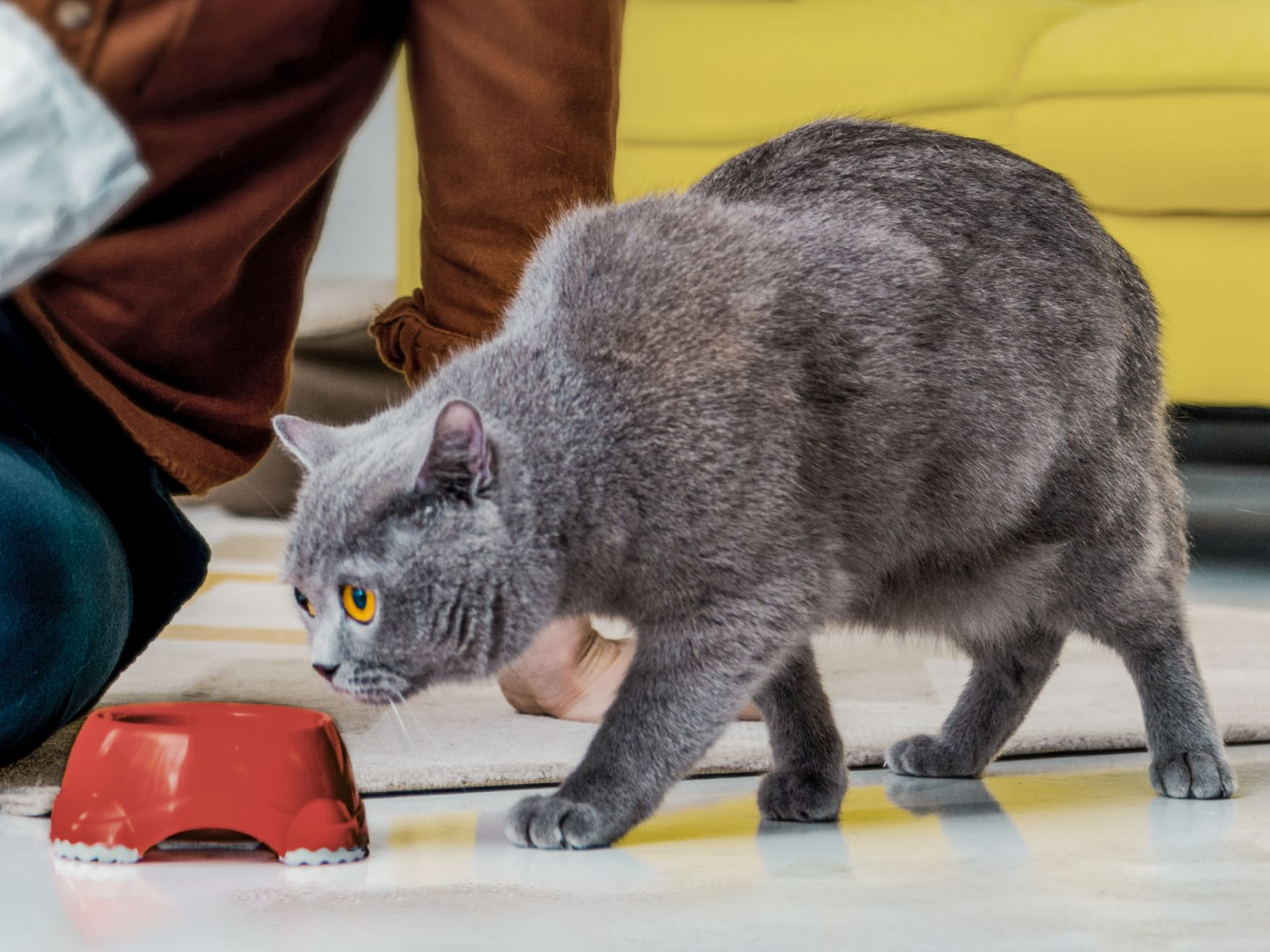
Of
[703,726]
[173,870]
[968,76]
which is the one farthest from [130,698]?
[968,76]

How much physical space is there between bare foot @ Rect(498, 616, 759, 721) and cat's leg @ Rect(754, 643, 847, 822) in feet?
0.90

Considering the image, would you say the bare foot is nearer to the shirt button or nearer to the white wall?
the shirt button

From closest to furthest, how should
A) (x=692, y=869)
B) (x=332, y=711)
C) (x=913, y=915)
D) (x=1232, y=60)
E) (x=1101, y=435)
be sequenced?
(x=913, y=915)
(x=692, y=869)
(x=1101, y=435)
(x=332, y=711)
(x=1232, y=60)

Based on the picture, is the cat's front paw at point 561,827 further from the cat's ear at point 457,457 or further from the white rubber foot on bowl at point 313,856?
the cat's ear at point 457,457

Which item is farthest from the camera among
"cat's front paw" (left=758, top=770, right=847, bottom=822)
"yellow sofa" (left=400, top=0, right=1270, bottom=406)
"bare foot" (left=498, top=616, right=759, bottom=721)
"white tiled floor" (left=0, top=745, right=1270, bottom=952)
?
"yellow sofa" (left=400, top=0, right=1270, bottom=406)

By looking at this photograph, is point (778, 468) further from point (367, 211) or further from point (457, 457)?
point (367, 211)

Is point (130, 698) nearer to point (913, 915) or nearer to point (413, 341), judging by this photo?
point (413, 341)

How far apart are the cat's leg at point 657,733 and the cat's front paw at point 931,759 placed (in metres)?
0.32

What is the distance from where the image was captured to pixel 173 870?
1.04m

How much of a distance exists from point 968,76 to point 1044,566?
157 centimetres

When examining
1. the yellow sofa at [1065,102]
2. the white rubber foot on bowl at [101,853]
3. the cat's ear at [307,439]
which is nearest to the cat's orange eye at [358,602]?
the cat's ear at [307,439]

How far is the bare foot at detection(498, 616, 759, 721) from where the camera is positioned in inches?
60.7

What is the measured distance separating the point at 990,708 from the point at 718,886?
44cm

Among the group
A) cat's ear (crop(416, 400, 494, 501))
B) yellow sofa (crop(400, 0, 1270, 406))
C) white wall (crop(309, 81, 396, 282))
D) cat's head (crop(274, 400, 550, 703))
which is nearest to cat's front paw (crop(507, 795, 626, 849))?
cat's head (crop(274, 400, 550, 703))
